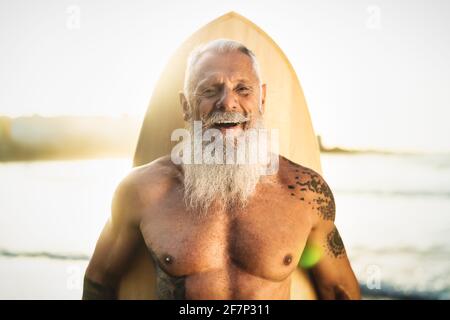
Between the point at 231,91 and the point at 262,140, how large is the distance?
0.27 m

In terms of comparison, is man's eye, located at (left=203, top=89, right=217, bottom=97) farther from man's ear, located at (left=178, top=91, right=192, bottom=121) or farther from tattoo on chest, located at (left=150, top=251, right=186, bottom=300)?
tattoo on chest, located at (left=150, top=251, right=186, bottom=300)

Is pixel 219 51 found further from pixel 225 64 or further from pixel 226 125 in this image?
pixel 226 125

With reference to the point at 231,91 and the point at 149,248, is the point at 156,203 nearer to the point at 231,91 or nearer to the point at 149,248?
the point at 149,248

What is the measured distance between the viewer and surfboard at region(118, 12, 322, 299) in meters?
2.14

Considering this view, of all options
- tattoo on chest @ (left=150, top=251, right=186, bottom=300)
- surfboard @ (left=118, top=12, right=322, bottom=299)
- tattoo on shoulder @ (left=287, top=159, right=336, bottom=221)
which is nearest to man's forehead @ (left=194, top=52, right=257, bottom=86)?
surfboard @ (left=118, top=12, right=322, bottom=299)

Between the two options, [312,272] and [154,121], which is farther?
[154,121]

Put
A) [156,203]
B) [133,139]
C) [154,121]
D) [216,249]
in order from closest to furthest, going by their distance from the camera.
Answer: [216,249]
[156,203]
[154,121]
[133,139]

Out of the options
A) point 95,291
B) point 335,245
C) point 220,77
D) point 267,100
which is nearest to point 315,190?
point 335,245

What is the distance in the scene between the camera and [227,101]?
167 cm

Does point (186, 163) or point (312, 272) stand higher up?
point (186, 163)
